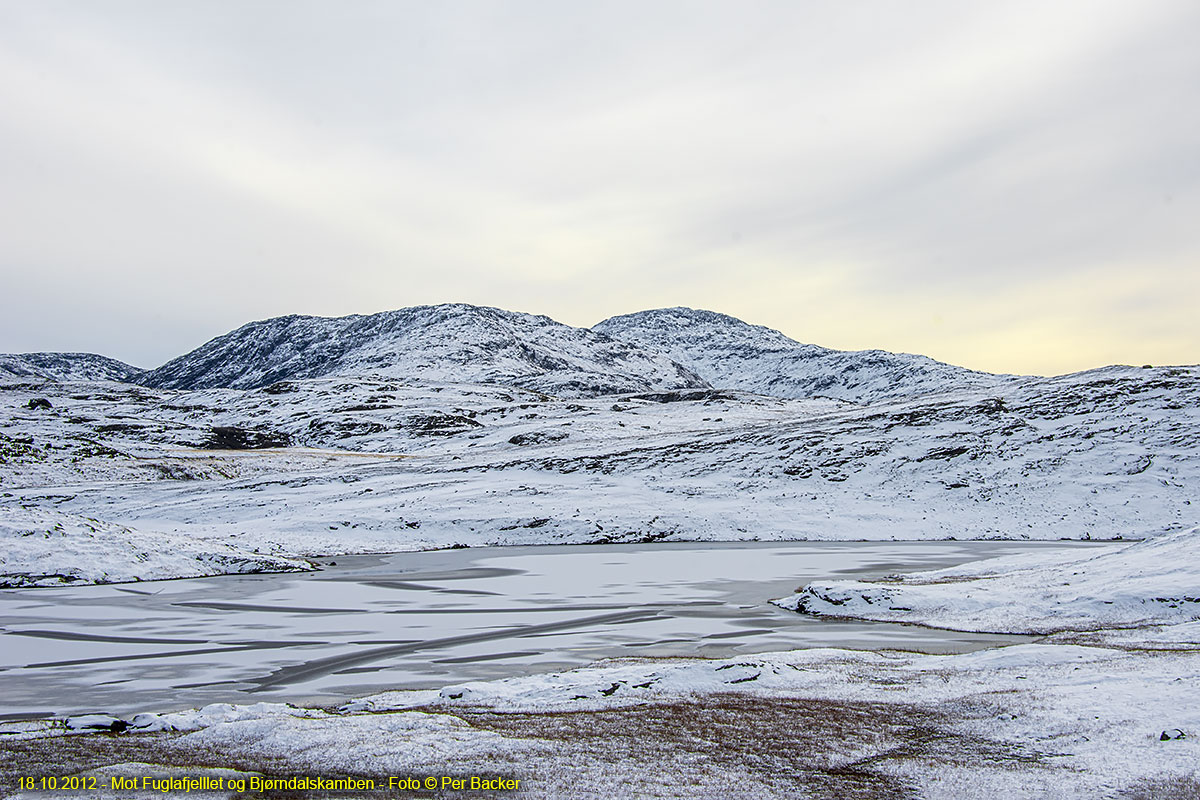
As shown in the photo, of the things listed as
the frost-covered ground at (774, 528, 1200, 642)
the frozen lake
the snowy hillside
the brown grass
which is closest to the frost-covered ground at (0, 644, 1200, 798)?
the brown grass

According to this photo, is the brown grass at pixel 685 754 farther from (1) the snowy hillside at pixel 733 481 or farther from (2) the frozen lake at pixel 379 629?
(1) the snowy hillside at pixel 733 481

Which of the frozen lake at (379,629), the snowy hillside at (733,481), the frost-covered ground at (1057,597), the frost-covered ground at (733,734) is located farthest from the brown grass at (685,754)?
the snowy hillside at (733,481)

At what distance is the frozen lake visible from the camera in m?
10.7

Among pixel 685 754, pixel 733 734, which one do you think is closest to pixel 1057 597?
pixel 733 734

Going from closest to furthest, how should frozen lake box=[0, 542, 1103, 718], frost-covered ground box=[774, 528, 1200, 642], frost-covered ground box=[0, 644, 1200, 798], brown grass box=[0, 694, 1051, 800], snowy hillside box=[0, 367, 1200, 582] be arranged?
brown grass box=[0, 694, 1051, 800]
frost-covered ground box=[0, 644, 1200, 798]
frozen lake box=[0, 542, 1103, 718]
frost-covered ground box=[774, 528, 1200, 642]
snowy hillside box=[0, 367, 1200, 582]

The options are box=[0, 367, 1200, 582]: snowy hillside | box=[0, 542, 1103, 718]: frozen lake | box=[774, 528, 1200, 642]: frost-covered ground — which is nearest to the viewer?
box=[0, 542, 1103, 718]: frozen lake

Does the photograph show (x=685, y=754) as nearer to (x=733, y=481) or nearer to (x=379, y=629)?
(x=379, y=629)

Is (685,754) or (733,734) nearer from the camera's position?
(685,754)

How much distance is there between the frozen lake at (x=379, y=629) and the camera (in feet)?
35.2

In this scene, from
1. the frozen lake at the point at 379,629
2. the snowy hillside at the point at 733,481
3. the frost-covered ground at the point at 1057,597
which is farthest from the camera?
the snowy hillside at the point at 733,481

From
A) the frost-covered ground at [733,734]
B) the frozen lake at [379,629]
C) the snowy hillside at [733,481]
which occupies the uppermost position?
the snowy hillside at [733,481]

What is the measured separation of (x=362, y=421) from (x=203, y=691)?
94.7 metres

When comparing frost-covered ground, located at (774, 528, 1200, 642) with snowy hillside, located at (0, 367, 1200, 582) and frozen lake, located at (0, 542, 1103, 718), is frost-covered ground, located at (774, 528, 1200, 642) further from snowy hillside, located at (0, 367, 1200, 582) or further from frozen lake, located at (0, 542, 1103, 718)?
snowy hillside, located at (0, 367, 1200, 582)

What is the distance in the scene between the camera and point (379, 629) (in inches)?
571
